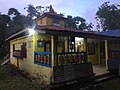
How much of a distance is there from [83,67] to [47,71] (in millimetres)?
2202

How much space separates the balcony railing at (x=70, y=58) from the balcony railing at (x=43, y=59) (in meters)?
0.52

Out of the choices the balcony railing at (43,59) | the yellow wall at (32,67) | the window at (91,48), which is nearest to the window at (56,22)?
the window at (91,48)

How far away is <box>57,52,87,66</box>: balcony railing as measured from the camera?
8.77 metres

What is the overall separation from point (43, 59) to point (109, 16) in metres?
36.6

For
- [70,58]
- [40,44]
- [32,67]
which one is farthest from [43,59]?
[40,44]

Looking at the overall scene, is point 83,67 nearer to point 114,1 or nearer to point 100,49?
point 100,49

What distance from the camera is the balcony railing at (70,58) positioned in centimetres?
877

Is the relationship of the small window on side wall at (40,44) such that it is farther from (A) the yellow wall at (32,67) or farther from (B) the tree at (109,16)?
(B) the tree at (109,16)

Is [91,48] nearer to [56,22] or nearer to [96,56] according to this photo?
[96,56]

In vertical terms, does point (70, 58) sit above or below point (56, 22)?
below

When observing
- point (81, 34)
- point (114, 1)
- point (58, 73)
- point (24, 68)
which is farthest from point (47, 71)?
point (114, 1)

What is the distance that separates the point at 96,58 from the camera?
17.0 metres

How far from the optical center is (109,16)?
4225cm

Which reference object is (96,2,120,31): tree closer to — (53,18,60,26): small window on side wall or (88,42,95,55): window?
(53,18,60,26): small window on side wall
